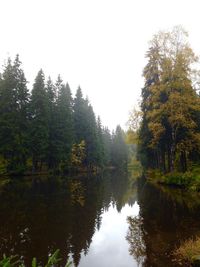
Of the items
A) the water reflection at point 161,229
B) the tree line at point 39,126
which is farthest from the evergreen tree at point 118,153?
the water reflection at point 161,229

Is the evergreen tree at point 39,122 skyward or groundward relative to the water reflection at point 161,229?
skyward

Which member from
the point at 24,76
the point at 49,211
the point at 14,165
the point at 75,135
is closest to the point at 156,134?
the point at 49,211

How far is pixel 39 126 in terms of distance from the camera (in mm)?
46000

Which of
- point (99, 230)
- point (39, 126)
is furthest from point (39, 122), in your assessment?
point (99, 230)

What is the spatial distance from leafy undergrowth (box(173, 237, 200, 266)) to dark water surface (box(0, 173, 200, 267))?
0.90 ft

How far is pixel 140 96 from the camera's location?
38938 mm

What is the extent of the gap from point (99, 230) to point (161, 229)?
97.2 inches

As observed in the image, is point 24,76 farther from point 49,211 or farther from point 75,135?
point 49,211

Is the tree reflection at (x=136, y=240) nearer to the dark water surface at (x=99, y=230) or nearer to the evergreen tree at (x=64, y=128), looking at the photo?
the dark water surface at (x=99, y=230)

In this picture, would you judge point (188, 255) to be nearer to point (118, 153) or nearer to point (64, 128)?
point (64, 128)

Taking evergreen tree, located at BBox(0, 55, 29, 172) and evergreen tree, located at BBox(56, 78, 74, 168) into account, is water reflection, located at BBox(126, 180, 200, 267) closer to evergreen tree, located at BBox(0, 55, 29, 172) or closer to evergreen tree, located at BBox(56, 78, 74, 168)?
evergreen tree, located at BBox(0, 55, 29, 172)

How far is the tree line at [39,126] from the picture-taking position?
133 ft

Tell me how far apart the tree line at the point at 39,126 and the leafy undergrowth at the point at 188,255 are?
29340mm

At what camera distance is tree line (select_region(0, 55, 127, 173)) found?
40500 mm
